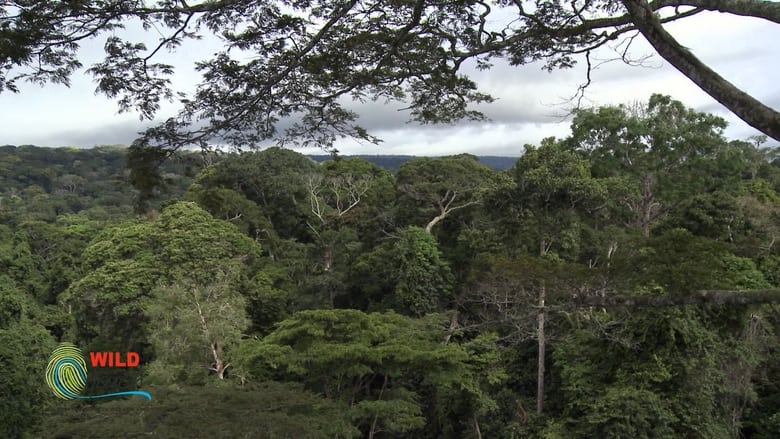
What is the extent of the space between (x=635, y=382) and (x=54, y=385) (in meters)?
12.8

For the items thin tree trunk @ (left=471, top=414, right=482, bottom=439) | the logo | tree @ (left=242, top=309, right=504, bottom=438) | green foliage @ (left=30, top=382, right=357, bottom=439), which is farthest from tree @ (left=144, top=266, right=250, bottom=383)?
thin tree trunk @ (left=471, top=414, right=482, bottom=439)

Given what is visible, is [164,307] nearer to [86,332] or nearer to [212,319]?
[212,319]

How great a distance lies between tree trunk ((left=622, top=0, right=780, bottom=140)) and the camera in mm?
2207

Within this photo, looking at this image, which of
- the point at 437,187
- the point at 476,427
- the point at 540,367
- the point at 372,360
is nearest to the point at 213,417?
the point at 372,360

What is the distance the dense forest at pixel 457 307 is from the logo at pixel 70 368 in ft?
1.15

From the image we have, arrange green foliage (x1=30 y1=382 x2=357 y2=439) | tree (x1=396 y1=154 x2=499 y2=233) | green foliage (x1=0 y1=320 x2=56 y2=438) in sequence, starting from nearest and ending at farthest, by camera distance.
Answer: green foliage (x1=30 y1=382 x2=357 y2=439), green foliage (x1=0 y1=320 x2=56 y2=438), tree (x1=396 y1=154 x2=499 y2=233)

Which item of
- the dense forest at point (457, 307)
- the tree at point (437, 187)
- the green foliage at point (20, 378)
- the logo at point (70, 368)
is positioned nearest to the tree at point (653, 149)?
the dense forest at point (457, 307)

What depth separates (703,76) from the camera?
94.2 inches

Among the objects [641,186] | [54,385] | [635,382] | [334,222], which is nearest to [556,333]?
[635,382]

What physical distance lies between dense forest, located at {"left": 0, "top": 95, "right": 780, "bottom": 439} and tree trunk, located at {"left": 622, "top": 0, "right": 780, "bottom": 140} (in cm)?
129

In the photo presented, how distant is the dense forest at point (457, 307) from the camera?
7309 mm

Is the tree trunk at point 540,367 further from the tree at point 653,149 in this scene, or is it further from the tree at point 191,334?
the tree at point 191,334

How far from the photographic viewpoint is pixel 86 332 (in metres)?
14.1

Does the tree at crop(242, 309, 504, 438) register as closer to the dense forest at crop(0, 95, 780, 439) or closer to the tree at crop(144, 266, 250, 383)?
the dense forest at crop(0, 95, 780, 439)
